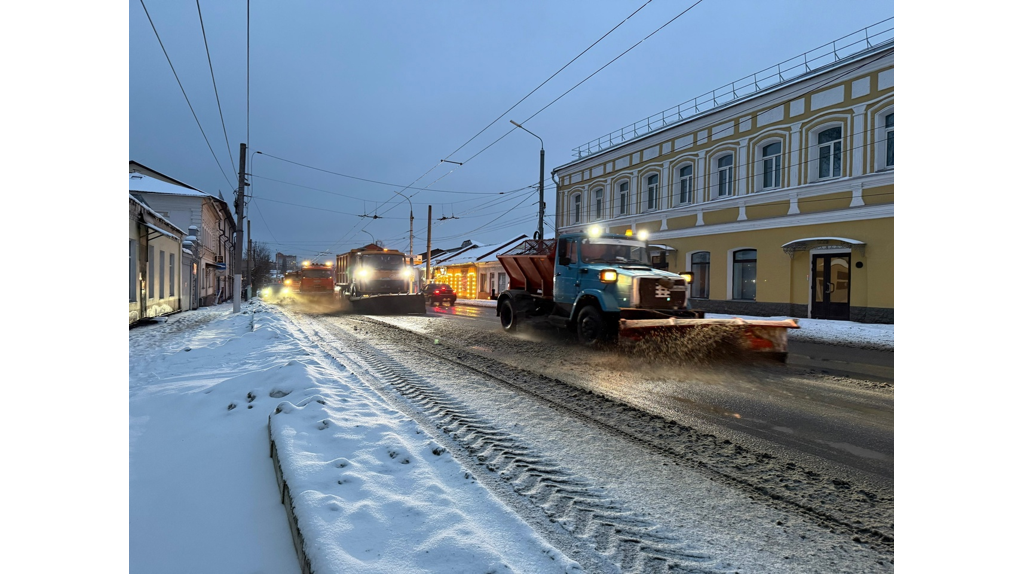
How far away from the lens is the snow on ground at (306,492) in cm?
227

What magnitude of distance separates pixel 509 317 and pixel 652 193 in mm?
14586

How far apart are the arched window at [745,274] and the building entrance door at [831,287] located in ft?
7.26

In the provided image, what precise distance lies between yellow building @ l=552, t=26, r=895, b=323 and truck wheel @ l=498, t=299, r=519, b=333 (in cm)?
1127

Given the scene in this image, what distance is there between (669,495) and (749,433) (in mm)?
1593

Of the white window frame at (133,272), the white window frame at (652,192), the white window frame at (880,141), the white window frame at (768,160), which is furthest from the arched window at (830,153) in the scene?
the white window frame at (133,272)

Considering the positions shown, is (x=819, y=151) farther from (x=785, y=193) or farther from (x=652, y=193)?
(x=652, y=193)

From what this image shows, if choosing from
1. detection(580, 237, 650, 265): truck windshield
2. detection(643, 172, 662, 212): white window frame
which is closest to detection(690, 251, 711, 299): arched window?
detection(643, 172, 662, 212): white window frame

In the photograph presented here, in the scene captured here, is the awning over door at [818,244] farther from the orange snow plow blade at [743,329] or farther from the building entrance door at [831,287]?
the orange snow plow blade at [743,329]

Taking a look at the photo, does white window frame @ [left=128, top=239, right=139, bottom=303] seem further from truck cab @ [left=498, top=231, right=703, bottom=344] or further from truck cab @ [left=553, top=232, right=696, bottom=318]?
truck cab @ [left=553, top=232, right=696, bottom=318]

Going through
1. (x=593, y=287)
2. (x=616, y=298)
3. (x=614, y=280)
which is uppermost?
(x=614, y=280)

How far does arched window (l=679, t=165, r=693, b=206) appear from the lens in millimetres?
21922

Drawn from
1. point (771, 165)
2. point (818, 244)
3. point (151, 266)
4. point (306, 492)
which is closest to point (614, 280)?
point (306, 492)

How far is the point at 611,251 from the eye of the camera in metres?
9.89
